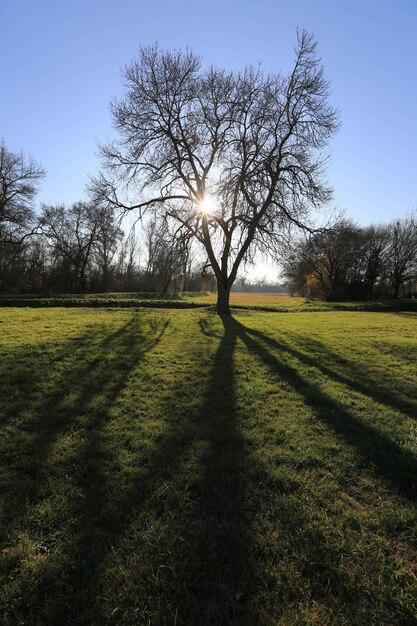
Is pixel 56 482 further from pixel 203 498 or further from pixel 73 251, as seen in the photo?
pixel 73 251

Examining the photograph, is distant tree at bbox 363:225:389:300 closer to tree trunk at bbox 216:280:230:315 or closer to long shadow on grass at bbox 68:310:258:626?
tree trunk at bbox 216:280:230:315

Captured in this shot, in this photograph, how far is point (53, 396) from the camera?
5.95 metres

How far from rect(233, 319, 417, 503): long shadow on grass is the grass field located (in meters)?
0.03

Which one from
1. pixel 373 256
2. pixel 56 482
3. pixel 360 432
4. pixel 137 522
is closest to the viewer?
pixel 137 522

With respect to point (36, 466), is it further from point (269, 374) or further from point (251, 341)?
point (251, 341)

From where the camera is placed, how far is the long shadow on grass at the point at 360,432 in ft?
13.0

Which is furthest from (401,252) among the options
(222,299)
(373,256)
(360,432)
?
(360,432)

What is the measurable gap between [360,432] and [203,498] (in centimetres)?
286

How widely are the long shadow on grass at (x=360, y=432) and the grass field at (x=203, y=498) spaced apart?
27 millimetres

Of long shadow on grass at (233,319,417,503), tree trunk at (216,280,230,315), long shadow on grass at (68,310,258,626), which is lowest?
long shadow on grass at (68,310,258,626)

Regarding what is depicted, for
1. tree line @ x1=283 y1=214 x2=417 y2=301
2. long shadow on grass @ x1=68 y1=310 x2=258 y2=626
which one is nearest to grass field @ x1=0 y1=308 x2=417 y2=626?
long shadow on grass @ x1=68 y1=310 x2=258 y2=626

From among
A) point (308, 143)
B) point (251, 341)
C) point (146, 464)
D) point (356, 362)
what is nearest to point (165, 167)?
point (308, 143)

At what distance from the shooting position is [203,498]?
3.47 m

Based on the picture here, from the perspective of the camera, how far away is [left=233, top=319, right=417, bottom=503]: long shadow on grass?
3.95 meters
